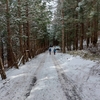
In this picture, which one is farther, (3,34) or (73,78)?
(3,34)

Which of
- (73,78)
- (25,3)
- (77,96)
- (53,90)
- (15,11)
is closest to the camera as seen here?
(77,96)

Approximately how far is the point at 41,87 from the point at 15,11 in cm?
1326

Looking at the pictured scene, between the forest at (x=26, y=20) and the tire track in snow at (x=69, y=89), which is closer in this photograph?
the tire track in snow at (x=69, y=89)

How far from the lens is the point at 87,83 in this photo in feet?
30.3

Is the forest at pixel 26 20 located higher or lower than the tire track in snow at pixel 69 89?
higher

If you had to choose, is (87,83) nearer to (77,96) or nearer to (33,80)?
(77,96)

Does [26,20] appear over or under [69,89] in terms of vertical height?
over

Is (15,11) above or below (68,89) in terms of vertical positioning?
above

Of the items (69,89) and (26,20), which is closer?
(69,89)

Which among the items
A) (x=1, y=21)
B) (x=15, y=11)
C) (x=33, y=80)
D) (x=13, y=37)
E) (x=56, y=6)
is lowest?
(x=33, y=80)

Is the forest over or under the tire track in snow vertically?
over

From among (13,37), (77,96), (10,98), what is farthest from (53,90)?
(13,37)

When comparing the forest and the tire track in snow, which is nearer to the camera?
the tire track in snow

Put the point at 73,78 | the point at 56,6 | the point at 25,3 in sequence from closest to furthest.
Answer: the point at 73,78, the point at 25,3, the point at 56,6
